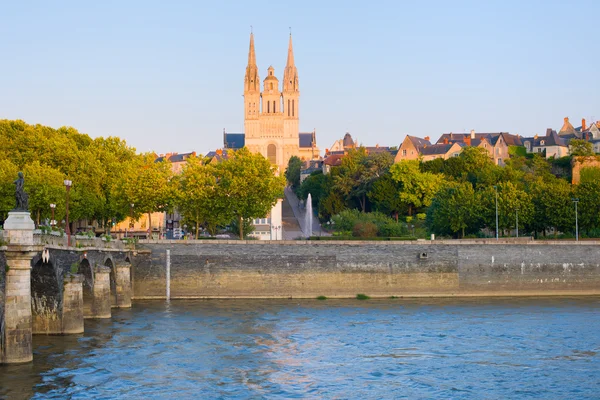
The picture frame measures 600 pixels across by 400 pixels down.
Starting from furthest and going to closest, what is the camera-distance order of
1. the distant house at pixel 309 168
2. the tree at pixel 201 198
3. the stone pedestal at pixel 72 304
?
the distant house at pixel 309 168 → the tree at pixel 201 198 → the stone pedestal at pixel 72 304

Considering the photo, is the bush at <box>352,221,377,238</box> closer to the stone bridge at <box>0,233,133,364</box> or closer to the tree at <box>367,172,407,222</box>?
the tree at <box>367,172,407,222</box>

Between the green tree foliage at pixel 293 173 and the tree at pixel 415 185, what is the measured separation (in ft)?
213

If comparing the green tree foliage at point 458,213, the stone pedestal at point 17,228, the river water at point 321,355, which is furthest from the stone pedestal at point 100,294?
the green tree foliage at point 458,213

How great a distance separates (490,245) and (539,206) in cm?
1630

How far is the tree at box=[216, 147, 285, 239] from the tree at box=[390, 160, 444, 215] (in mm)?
26886

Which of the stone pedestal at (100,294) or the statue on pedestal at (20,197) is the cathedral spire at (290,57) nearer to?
the stone pedestal at (100,294)

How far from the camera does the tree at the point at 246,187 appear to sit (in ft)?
255

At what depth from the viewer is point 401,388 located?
111 feet

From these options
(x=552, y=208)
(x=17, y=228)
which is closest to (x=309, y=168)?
(x=552, y=208)

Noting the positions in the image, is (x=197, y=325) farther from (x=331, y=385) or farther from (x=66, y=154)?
(x=66, y=154)

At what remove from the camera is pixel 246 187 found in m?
77.8

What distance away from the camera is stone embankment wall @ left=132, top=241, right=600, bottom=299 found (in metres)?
62.5

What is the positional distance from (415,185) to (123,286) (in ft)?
177

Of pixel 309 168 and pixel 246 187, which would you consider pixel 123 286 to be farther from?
pixel 309 168
